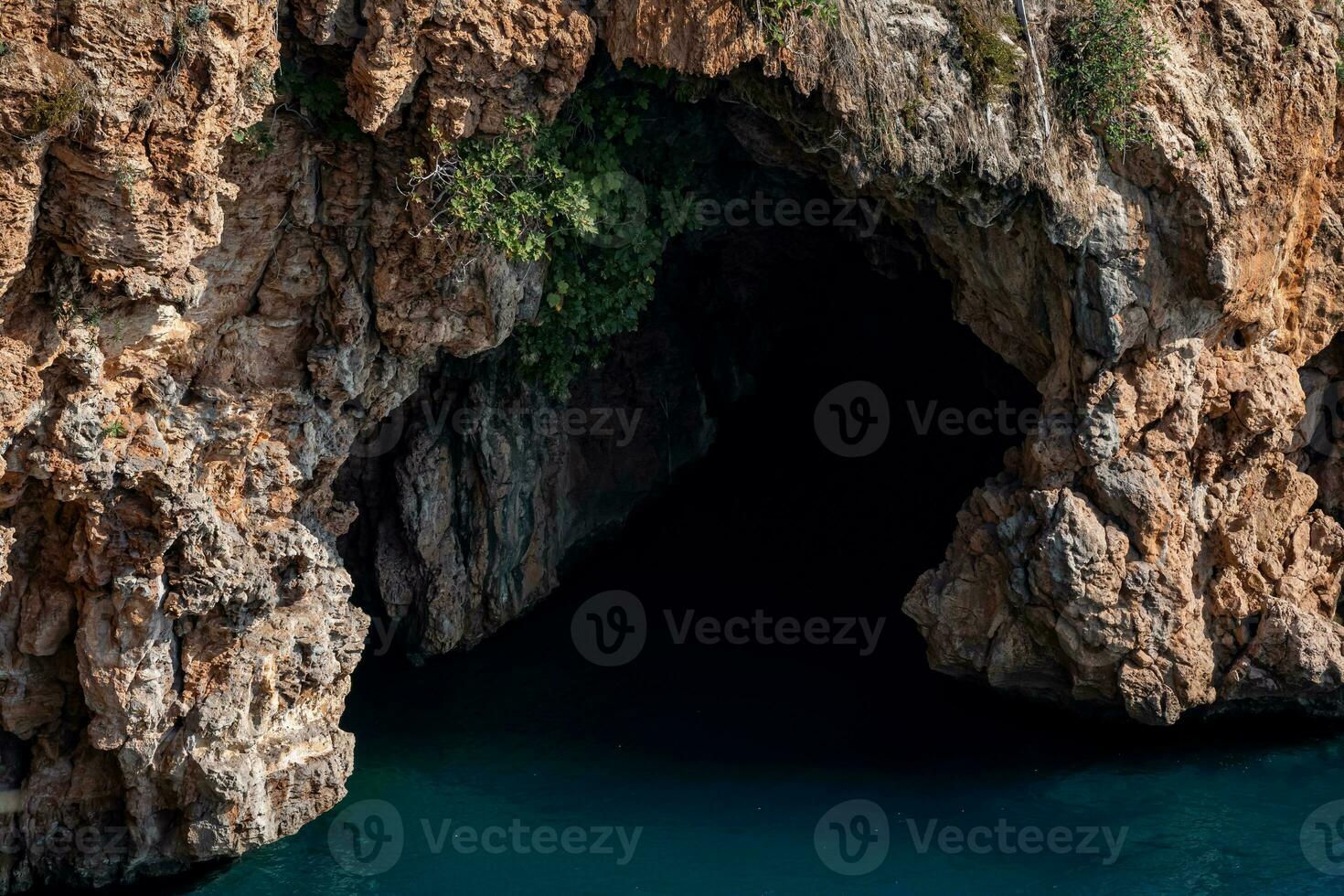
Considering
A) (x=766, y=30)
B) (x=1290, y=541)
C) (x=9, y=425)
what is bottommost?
(x=1290, y=541)

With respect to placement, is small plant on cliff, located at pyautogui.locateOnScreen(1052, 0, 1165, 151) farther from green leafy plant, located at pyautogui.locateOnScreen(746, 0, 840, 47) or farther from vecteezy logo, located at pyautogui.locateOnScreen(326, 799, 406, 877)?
vecteezy logo, located at pyautogui.locateOnScreen(326, 799, 406, 877)

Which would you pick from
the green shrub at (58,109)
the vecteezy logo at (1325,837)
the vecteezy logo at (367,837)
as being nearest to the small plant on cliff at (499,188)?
the green shrub at (58,109)

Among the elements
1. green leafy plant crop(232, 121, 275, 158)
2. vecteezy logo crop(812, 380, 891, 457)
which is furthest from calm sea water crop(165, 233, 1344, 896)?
green leafy plant crop(232, 121, 275, 158)

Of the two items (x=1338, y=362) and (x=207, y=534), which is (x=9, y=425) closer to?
(x=207, y=534)

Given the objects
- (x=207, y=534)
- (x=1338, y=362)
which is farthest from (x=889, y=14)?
(x=207, y=534)

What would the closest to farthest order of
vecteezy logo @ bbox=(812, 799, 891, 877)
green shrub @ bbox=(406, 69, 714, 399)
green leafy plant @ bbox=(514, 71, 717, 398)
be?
green shrub @ bbox=(406, 69, 714, 399) → vecteezy logo @ bbox=(812, 799, 891, 877) → green leafy plant @ bbox=(514, 71, 717, 398)

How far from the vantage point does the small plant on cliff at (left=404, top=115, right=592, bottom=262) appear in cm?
1394

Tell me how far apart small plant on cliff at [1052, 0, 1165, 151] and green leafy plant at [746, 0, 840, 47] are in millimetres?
3158

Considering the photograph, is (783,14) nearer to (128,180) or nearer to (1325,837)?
(128,180)

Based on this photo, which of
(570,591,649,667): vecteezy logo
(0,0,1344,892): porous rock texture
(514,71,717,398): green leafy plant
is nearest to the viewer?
(0,0,1344,892): porous rock texture

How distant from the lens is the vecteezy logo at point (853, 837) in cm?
1520

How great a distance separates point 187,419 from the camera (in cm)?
1399

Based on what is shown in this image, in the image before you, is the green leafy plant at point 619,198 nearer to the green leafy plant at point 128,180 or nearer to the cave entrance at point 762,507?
the cave entrance at point 762,507

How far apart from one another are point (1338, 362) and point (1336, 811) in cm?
603
